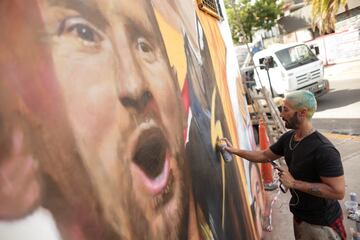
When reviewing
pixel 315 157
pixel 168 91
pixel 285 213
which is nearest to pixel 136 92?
pixel 168 91

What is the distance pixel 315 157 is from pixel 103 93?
1.86 metres

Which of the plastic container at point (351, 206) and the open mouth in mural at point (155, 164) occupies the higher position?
the open mouth in mural at point (155, 164)

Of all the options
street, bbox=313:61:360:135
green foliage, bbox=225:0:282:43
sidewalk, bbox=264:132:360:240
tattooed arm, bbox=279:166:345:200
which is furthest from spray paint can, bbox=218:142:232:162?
green foliage, bbox=225:0:282:43

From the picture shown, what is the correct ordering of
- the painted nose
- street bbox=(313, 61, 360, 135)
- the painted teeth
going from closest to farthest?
the painted nose, the painted teeth, street bbox=(313, 61, 360, 135)

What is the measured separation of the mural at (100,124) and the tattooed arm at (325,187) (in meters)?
0.75

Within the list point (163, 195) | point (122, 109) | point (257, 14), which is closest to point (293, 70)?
point (163, 195)

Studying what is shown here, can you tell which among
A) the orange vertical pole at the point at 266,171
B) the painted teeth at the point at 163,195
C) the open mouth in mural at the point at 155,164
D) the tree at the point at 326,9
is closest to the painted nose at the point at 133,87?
the open mouth in mural at the point at 155,164

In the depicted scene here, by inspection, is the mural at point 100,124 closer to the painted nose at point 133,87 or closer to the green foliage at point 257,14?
the painted nose at point 133,87

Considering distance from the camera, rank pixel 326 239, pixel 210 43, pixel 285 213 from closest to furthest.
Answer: pixel 326 239, pixel 210 43, pixel 285 213

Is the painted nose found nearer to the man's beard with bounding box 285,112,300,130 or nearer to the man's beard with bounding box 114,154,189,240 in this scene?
the man's beard with bounding box 114,154,189,240

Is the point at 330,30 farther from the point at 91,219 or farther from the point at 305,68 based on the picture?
the point at 91,219

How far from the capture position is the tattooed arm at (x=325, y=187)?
2459 mm

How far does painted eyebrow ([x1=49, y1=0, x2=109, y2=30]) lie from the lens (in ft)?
3.71

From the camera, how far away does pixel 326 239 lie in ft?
8.93
